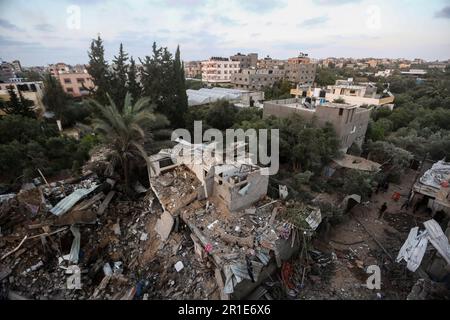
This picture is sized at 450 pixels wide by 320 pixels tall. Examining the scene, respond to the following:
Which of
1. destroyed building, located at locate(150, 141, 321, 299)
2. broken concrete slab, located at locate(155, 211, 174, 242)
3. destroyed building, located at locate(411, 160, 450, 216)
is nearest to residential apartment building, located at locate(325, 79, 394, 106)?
destroyed building, located at locate(411, 160, 450, 216)

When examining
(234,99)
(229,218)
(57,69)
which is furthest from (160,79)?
(57,69)

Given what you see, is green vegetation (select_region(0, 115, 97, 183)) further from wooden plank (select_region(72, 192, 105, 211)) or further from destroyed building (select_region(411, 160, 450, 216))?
destroyed building (select_region(411, 160, 450, 216))

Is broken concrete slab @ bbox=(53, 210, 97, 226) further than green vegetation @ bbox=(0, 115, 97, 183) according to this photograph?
No

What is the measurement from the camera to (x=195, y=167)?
9539 mm

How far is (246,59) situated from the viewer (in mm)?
54406

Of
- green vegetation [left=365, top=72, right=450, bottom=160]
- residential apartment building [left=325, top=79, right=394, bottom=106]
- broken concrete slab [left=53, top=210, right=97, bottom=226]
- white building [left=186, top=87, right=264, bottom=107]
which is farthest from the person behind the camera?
residential apartment building [left=325, top=79, right=394, bottom=106]

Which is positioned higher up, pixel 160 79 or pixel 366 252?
pixel 160 79

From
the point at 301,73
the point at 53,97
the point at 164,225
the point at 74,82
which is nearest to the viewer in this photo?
the point at 164,225

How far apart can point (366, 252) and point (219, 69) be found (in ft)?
151

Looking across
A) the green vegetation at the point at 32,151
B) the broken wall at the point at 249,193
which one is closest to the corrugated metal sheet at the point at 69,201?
the green vegetation at the point at 32,151

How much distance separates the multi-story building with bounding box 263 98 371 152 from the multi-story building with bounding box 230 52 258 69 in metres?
40.3

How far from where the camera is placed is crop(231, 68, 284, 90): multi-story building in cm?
3828

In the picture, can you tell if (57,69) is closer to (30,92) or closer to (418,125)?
(30,92)
